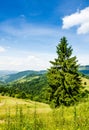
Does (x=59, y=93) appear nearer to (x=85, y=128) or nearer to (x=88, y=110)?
(x=88, y=110)

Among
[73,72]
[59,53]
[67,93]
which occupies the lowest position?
[67,93]

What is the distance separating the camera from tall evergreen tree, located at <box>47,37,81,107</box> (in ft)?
128

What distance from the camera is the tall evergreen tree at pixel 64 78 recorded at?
3912 centimetres

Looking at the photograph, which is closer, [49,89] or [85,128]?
[85,128]

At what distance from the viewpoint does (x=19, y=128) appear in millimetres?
9250

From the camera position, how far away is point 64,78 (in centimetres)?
4075

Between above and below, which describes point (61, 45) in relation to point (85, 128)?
above

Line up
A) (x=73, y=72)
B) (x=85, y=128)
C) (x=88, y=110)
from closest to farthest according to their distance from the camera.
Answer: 1. (x=85, y=128)
2. (x=88, y=110)
3. (x=73, y=72)

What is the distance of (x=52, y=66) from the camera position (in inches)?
1703

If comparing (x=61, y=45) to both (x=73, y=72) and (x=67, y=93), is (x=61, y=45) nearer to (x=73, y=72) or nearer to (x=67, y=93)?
(x=73, y=72)

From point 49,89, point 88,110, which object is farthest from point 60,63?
point 88,110

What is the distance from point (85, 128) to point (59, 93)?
3018 centimetres

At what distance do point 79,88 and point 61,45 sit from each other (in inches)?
335

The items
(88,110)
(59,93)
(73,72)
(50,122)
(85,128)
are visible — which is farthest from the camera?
(73,72)
